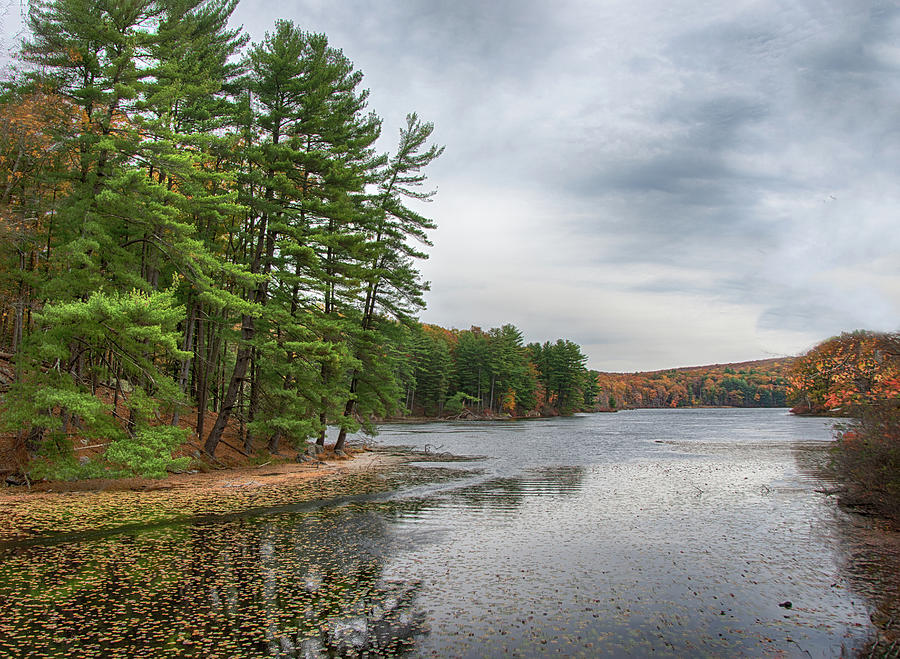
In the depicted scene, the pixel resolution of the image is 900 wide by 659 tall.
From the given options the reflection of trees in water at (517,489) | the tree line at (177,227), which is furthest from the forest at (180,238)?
the reflection of trees in water at (517,489)

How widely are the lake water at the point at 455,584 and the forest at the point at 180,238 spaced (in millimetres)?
5430

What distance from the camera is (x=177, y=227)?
46.8 ft

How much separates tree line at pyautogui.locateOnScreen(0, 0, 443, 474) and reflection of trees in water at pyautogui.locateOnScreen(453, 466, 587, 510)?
6.84 m

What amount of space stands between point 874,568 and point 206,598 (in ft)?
34.1

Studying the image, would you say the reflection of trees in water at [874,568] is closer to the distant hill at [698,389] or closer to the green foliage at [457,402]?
the green foliage at [457,402]

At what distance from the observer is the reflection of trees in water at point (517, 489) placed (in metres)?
14.8

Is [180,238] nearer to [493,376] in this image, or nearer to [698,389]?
[493,376]

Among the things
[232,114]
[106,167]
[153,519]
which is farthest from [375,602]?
[232,114]

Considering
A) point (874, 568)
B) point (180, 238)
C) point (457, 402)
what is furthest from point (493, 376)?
point (874, 568)

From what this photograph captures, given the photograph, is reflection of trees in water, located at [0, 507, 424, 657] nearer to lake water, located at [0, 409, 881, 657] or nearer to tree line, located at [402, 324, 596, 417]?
lake water, located at [0, 409, 881, 657]

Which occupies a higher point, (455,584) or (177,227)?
(177,227)

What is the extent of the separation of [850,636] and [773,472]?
1644cm

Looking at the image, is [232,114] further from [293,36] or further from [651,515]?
[651,515]

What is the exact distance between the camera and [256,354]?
2122cm
